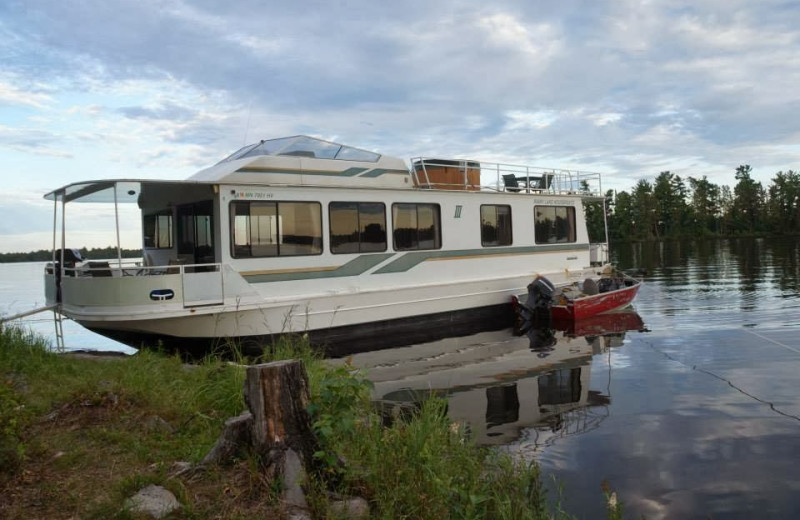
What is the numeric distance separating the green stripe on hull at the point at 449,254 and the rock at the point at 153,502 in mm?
9139

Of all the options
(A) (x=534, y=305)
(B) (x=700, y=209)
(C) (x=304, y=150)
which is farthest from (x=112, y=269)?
(B) (x=700, y=209)

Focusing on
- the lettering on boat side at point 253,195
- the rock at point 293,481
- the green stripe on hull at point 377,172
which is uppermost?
the green stripe on hull at point 377,172

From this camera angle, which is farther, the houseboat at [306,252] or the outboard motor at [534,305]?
the outboard motor at [534,305]

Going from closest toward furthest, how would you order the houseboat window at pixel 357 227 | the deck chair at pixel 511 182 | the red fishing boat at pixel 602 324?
the houseboat window at pixel 357 227, the red fishing boat at pixel 602 324, the deck chair at pixel 511 182

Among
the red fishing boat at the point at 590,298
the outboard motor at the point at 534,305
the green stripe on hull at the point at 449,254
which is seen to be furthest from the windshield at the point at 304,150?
the red fishing boat at the point at 590,298

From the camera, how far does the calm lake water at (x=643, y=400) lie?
565 cm

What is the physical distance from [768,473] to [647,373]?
4068mm

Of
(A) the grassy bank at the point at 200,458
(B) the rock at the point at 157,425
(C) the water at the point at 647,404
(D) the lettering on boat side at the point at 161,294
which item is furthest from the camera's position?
(D) the lettering on boat side at the point at 161,294

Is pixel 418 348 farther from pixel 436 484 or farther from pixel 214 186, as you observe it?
pixel 436 484

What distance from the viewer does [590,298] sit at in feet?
51.1

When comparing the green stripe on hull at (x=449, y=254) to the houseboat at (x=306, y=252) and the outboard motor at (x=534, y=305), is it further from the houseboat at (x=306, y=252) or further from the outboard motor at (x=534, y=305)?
the outboard motor at (x=534, y=305)

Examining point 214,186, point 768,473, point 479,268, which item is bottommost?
point 768,473

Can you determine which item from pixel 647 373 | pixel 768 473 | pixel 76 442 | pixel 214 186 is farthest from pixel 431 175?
pixel 76 442

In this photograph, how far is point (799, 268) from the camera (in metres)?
26.6
